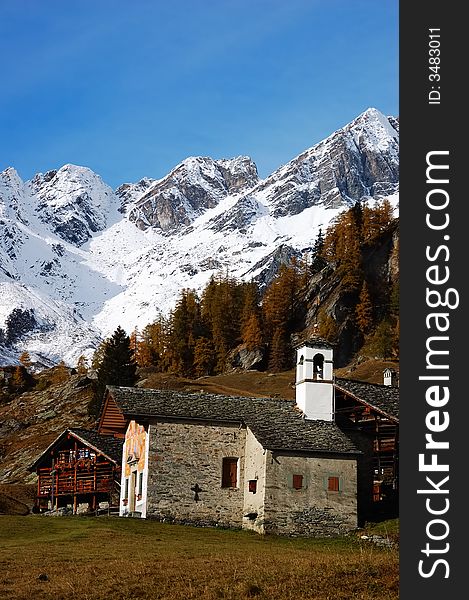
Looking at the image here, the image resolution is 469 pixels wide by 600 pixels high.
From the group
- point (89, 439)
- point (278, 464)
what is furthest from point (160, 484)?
point (89, 439)

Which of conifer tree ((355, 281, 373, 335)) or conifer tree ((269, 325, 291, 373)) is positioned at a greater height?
conifer tree ((355, 281, 373, 335))

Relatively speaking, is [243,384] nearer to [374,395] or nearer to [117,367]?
[117,367]

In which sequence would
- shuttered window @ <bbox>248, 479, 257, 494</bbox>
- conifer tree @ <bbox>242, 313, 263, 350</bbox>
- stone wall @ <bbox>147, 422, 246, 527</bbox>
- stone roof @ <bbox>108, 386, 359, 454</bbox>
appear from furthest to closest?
conifer tree @ <bbox>242, 313, 263, 350</bbox> < stone roof @ <bbox>108, 386, 359, 454</bbox> < shuttered window @ <bbox>248, 479, 257, 494</bbox> < stone wall @ <bbox>147, 422, 246, 527</bbox>

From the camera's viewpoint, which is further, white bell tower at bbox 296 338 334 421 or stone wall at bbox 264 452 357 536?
white bell tower at bbox 296 338 334 421

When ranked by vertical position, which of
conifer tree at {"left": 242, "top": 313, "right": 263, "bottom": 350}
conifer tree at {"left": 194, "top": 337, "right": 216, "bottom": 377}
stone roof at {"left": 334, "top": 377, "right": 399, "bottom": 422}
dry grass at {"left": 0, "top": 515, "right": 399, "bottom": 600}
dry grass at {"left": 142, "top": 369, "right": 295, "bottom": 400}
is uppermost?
conifer tree at {"left": 242, "top": 313, "right": 263, "bottom": 350}

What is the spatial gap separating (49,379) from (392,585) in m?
140

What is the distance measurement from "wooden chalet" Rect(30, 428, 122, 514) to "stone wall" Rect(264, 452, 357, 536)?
1470cm

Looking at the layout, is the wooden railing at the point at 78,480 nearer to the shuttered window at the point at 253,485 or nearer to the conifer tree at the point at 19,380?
the shuttered window at the point at 253,485

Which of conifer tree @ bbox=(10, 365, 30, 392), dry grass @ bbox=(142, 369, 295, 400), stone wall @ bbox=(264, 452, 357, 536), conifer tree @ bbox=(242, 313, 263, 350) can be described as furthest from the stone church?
conifer tree @ bbox=(10, 365, 30, 392)

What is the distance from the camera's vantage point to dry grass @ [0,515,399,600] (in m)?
19.9

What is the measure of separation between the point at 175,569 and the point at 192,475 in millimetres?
18711

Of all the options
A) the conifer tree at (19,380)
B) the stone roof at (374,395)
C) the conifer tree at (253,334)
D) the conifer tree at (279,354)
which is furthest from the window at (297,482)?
the conifer tree at (19,380)

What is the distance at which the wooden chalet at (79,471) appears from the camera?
54.2 metres

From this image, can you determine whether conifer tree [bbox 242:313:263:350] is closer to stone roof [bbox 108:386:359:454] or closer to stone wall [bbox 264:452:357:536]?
stone roof [bbox 108:386:359:454]
